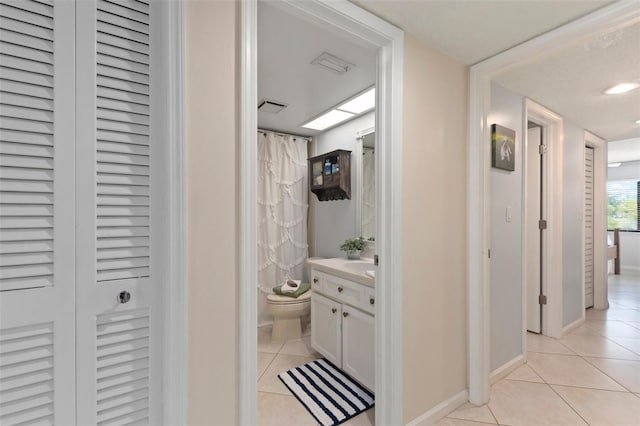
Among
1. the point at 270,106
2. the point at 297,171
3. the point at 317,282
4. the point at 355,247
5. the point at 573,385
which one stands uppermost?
the point at 270,106

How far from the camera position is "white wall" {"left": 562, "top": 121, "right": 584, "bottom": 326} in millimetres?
3068

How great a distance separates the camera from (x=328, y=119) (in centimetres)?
301

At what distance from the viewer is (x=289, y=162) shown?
3465 millimetres

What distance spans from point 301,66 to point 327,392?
7.43 ft

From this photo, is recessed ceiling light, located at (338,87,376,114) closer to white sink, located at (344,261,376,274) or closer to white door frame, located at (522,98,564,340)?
white sink, located at (344,261,376,274)

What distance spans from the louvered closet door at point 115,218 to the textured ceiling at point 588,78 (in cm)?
224

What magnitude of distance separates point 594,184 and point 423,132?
12.0 ft

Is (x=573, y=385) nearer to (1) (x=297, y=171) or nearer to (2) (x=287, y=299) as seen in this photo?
(2) (x=287, y=299)

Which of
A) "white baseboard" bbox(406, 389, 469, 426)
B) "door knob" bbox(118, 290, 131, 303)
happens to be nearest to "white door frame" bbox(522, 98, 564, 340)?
"white baseboard" bbox(406, 389, 469, 426)

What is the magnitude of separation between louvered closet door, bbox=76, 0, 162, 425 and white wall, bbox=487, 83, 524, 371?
81.5 inches

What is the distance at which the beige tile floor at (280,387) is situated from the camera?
176cm

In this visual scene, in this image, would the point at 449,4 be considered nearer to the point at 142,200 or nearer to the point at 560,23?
the point at 560,23

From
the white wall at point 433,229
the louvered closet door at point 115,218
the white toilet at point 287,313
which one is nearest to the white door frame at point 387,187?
the white wall at point 433,229

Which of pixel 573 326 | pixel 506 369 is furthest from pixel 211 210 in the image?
pixel 573 326
